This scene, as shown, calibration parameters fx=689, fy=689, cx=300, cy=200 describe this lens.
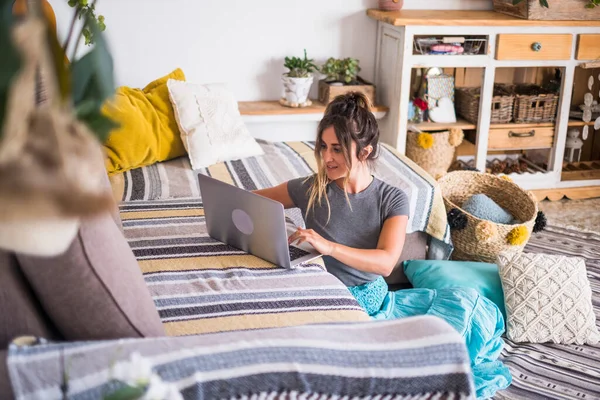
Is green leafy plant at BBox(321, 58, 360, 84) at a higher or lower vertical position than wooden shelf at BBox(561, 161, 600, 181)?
higher

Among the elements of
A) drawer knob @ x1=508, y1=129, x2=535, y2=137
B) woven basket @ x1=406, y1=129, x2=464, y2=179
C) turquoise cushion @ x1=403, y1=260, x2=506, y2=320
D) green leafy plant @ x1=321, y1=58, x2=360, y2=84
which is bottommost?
turquoise cushion @ x1=403, y1=260, x2=506, y2=320

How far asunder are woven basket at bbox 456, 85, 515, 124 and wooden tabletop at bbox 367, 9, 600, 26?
0.42m

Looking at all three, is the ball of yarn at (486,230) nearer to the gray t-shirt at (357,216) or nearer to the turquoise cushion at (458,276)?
the turquoise cushion at (458,276)

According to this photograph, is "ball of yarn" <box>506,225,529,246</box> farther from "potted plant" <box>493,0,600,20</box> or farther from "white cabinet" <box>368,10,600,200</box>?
"potted plant" <box>493,0,600,20</box>

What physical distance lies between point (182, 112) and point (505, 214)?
1.55 meters

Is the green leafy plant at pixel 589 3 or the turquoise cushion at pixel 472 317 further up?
the green leafy plant at pixel 589 3

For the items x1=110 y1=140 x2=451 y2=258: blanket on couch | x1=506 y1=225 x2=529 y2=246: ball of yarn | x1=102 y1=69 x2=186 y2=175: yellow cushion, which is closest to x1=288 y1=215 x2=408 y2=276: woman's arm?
x1=110 y1=140 x2=451 y2=258: blanket on couch

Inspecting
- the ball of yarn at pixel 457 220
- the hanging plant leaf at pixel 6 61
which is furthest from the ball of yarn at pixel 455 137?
the hanging plant leaf at pixel 6 61

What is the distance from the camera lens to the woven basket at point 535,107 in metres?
3.90

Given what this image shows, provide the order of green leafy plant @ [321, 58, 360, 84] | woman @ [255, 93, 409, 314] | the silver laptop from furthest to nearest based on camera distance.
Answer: green leafy plant @ [321, 58, 360, 84] < woman @ [255, 93, 409, 314] < the silver laptop

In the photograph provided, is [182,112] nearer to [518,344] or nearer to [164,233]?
[164,233]

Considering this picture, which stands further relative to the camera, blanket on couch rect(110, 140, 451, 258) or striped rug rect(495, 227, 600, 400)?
blanket on couch rect(110, 140, 451, 258)

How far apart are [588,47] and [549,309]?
193 centimetres

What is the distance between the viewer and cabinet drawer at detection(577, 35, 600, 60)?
377cm
